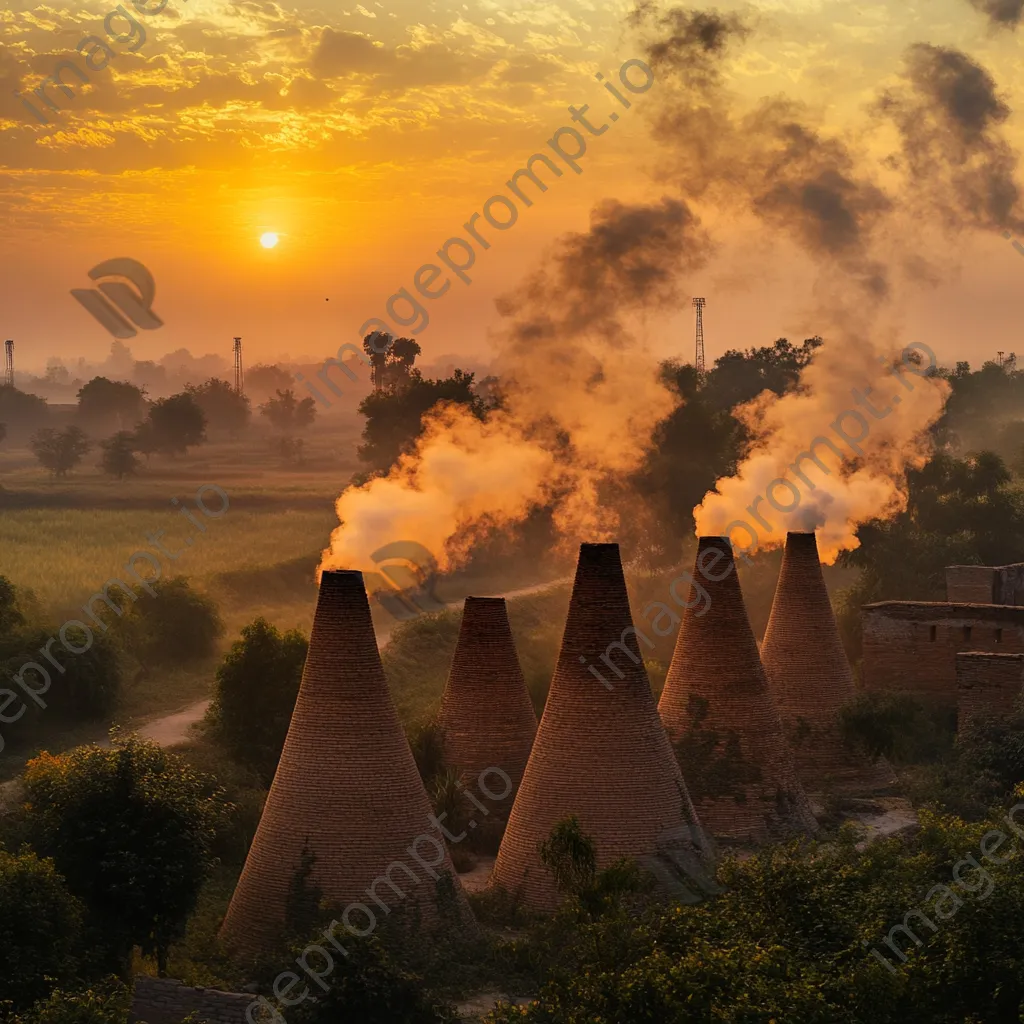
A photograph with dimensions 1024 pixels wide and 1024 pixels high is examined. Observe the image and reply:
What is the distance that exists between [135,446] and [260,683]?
54017mm

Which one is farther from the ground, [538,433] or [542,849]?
[538,433]

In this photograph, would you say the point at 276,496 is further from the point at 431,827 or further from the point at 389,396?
the point at 431,827

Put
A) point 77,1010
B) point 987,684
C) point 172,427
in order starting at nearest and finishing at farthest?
point 77,1010 → point 987,684 → point 172,427

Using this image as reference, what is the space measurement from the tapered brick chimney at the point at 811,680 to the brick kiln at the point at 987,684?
369 cm

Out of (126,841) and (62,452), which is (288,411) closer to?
(62,452)

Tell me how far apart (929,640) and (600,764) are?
14.4m

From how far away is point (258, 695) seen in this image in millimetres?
27094

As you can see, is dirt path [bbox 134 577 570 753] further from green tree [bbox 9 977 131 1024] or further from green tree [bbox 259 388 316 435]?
green tree [bbox 259 388 316 435]

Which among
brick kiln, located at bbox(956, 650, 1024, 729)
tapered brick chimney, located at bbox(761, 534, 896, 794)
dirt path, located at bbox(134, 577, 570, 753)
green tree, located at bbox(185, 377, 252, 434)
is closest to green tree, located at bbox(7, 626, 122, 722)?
dirt path, located at bbox(134, 577, 570, 753)

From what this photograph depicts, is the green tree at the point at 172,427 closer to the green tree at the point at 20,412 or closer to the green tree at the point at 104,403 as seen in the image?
the green tree at the point at 104,403

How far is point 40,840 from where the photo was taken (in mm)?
17875

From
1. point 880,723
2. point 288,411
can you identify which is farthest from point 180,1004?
point 288,411

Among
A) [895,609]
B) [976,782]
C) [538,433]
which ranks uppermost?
[538,433]

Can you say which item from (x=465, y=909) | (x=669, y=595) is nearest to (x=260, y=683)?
(x=465, y=909)
